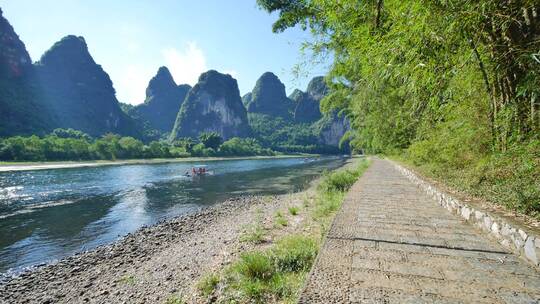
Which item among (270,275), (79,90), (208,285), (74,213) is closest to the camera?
(270,275)

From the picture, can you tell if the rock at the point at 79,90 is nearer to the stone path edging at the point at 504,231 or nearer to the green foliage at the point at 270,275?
the green foliage at the point at 270,275

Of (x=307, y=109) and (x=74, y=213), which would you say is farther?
(x=307, y=109)

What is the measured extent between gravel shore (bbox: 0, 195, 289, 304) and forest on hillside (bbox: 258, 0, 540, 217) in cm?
492

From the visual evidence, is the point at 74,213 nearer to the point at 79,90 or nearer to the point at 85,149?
the point at 85,149

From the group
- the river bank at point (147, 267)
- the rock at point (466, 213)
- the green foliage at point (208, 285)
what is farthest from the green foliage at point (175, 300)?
the rock at point (466, 213)

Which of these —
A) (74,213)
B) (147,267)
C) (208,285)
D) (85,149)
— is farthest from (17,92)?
(208,285)

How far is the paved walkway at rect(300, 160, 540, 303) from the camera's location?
249 centimetres

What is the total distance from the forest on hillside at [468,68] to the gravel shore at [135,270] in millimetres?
4918

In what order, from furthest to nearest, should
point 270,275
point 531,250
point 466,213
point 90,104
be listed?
point 90,104
point 466,213
point 270,275
point 531,250

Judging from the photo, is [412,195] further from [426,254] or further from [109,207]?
[109,207]

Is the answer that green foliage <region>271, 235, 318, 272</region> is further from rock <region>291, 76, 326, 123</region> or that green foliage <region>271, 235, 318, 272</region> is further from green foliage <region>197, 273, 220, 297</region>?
rock <region>291, 76, 326, 123</region>

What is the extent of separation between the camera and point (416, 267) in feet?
10.1

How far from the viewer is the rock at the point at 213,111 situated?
16762 cm

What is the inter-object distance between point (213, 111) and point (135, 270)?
169 m
